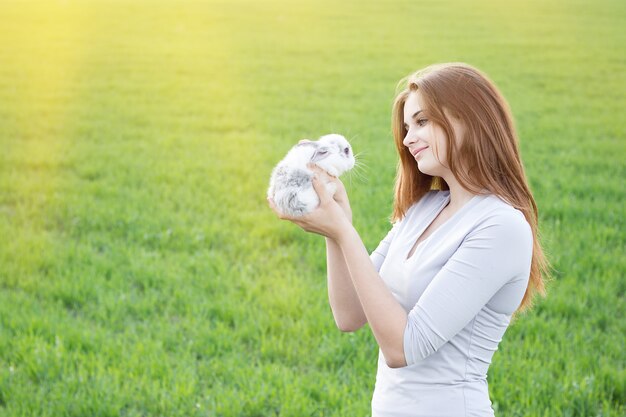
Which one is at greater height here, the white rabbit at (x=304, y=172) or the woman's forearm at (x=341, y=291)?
the white rabbit at (x=304, y=172)

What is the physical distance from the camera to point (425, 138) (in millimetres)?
2215

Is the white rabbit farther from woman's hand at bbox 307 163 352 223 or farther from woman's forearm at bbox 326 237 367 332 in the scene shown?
woman's forearm at bbox 326 237 367 332

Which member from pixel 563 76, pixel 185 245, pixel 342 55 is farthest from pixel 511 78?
pixel 185 245

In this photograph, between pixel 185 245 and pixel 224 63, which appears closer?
pixel 185 245

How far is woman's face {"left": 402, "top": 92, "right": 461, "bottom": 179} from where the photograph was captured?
86.4 inches

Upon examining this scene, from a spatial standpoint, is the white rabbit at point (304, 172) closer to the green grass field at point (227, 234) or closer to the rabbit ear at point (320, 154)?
the rabbit ear at point (320, 154)

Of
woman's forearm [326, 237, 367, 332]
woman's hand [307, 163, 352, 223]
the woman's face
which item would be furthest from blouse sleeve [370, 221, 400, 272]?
the woman's face

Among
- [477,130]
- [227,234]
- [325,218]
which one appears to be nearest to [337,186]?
[325,218]

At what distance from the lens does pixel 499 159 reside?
217cm

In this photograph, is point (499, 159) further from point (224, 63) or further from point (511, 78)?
point (224, 63)

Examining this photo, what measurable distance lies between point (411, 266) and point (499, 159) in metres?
0.42

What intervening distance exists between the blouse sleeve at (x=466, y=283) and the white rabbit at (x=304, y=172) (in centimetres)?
47

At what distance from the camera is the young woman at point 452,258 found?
6.59ft

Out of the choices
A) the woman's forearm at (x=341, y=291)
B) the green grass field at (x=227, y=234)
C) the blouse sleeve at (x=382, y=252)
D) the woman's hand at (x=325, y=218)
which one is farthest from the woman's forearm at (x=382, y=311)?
the green grass field at (x=227, y=234)
